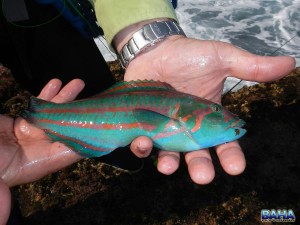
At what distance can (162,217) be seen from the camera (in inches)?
175

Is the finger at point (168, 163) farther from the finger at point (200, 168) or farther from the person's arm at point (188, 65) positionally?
the finger at point (200, 168)

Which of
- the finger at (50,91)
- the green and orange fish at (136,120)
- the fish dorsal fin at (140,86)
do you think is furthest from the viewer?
the finger at (50,91)

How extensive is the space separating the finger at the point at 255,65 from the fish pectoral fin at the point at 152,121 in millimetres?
990

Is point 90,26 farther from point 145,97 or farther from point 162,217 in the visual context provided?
point 162,217

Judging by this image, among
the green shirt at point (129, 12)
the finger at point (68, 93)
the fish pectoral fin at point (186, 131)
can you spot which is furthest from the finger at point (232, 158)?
the finger at point (68, 93)

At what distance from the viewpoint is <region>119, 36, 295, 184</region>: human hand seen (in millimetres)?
3059

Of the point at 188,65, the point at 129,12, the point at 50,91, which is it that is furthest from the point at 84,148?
the point at 129,12

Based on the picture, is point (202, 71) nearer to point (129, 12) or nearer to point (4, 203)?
point (129, 12)

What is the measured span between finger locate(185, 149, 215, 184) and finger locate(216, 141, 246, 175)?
149 millimetres

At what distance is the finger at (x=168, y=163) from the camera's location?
3117 mm

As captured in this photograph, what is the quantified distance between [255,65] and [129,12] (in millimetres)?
1848

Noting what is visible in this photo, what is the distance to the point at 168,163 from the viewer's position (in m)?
3.14

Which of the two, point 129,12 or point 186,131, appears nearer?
point 186,131

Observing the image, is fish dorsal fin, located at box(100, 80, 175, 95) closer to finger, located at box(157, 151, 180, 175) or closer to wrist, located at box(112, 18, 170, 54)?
finger, located at box(157, 151, 180, 175)
